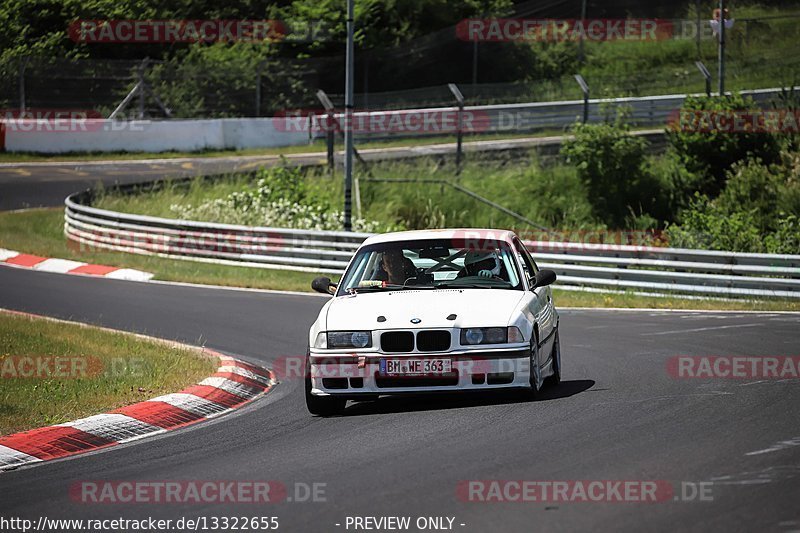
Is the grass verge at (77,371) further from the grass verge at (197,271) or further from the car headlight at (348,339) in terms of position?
the grass verge at (197,271)

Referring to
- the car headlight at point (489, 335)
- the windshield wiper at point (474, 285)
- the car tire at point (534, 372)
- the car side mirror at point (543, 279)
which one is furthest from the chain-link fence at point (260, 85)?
the car headlight at point (489, 335)

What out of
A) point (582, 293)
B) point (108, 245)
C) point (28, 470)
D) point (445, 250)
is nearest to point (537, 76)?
point (108, 245)

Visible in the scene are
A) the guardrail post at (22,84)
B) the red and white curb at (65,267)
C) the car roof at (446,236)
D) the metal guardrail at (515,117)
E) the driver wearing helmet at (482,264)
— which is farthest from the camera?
the guardrail post at (22,84)

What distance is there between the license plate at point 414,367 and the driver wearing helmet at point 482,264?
1.60 metres

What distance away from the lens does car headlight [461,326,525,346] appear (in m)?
9.67

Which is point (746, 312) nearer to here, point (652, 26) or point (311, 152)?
point (311, 152)

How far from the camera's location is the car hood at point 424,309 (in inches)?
383

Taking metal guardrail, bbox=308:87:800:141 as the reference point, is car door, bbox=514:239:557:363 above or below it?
below

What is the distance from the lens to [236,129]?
148 ft

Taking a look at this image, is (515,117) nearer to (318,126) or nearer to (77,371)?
(318,126)

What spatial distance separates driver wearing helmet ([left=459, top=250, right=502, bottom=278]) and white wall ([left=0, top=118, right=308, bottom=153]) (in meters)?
33.0

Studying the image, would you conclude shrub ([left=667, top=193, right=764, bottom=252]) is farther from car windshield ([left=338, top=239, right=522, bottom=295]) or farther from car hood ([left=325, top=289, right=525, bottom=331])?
car hood ([left=325, top=289, right=525, bottom=331])

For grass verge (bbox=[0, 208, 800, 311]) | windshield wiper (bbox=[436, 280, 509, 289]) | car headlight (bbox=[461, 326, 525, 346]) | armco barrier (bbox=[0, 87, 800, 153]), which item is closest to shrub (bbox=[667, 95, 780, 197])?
armco barrier (bbox=[0, 87, 800, 153])

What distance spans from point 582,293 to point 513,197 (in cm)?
1319
